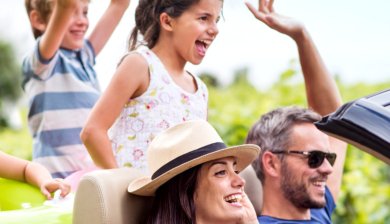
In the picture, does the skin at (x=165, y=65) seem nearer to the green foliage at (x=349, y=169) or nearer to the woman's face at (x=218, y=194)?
the woman's face at (x=218, y=194)

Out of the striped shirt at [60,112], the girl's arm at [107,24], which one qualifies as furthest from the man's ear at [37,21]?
the girl's arm at [107,24]

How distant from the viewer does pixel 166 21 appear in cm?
398

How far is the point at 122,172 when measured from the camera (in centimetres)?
327

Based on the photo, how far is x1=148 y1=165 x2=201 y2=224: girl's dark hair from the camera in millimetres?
3170

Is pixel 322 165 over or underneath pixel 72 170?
over

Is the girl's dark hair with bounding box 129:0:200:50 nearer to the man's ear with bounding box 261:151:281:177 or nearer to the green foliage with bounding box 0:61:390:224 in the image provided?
the man's ear with bounding box 261:151:281:177

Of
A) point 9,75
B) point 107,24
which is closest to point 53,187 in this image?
point 107,24

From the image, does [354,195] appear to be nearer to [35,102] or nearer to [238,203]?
[35,102]

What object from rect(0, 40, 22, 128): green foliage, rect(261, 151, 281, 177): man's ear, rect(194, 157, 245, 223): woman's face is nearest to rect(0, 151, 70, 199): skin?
rect(194, 157, 245, 223): woman's face

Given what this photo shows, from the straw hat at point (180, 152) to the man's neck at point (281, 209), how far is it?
787mm

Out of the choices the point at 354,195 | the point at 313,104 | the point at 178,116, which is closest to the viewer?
the point at 178,116

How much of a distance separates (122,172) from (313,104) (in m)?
1.55

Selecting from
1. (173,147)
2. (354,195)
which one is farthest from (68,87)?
(354,195)

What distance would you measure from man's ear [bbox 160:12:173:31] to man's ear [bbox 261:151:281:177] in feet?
2.61
